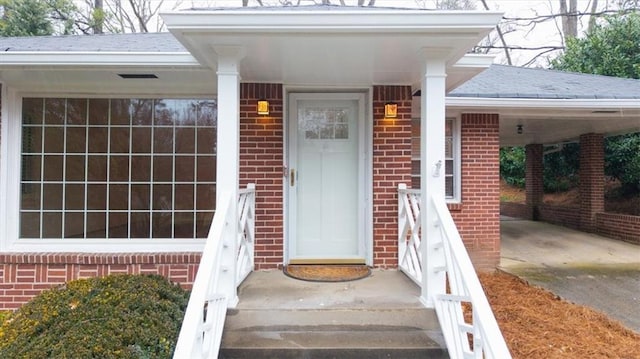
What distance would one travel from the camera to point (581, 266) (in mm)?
5934

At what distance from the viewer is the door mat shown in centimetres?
402

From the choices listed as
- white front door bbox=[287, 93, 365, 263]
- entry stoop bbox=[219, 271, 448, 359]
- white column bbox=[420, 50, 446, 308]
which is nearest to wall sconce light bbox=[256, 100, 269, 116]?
white front door bbox=[287, 93, 365, 263]

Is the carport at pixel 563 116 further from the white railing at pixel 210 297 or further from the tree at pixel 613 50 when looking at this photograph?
the white railing at pixel 210 297

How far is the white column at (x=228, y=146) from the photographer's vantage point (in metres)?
Answer: 3.20

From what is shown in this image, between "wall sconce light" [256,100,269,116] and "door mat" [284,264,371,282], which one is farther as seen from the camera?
"wall sconce light" [256,100,269,116]

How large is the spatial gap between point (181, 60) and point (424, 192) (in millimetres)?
2582

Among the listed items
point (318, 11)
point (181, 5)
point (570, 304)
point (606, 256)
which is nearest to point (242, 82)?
point (318, 11)

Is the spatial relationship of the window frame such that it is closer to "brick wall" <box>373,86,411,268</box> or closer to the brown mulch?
"brick wall" <box>373,86,411,268</box>

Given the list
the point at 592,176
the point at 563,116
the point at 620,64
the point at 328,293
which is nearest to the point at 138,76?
the point at 328,293

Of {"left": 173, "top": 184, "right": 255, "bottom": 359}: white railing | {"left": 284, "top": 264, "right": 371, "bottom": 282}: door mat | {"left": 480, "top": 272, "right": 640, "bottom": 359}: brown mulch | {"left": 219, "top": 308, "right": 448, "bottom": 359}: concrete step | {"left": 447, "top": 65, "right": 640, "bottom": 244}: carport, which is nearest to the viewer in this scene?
{"left": 173, "top": 184, "right": 255, "bottom": 359}: white railing

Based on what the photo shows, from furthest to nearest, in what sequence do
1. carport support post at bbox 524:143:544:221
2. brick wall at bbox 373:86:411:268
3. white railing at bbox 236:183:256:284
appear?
carport support post at bbox 524:143:544:221 < brick wall at bbox 373:86:411:268 < white railing at bbox 236:183:256:284

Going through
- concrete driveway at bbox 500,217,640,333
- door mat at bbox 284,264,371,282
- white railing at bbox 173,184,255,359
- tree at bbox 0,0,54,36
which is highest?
tree at bbox 0,0,54,36

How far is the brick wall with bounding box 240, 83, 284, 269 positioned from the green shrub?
116 cm

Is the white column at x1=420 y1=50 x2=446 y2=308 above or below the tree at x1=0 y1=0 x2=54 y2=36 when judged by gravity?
below
